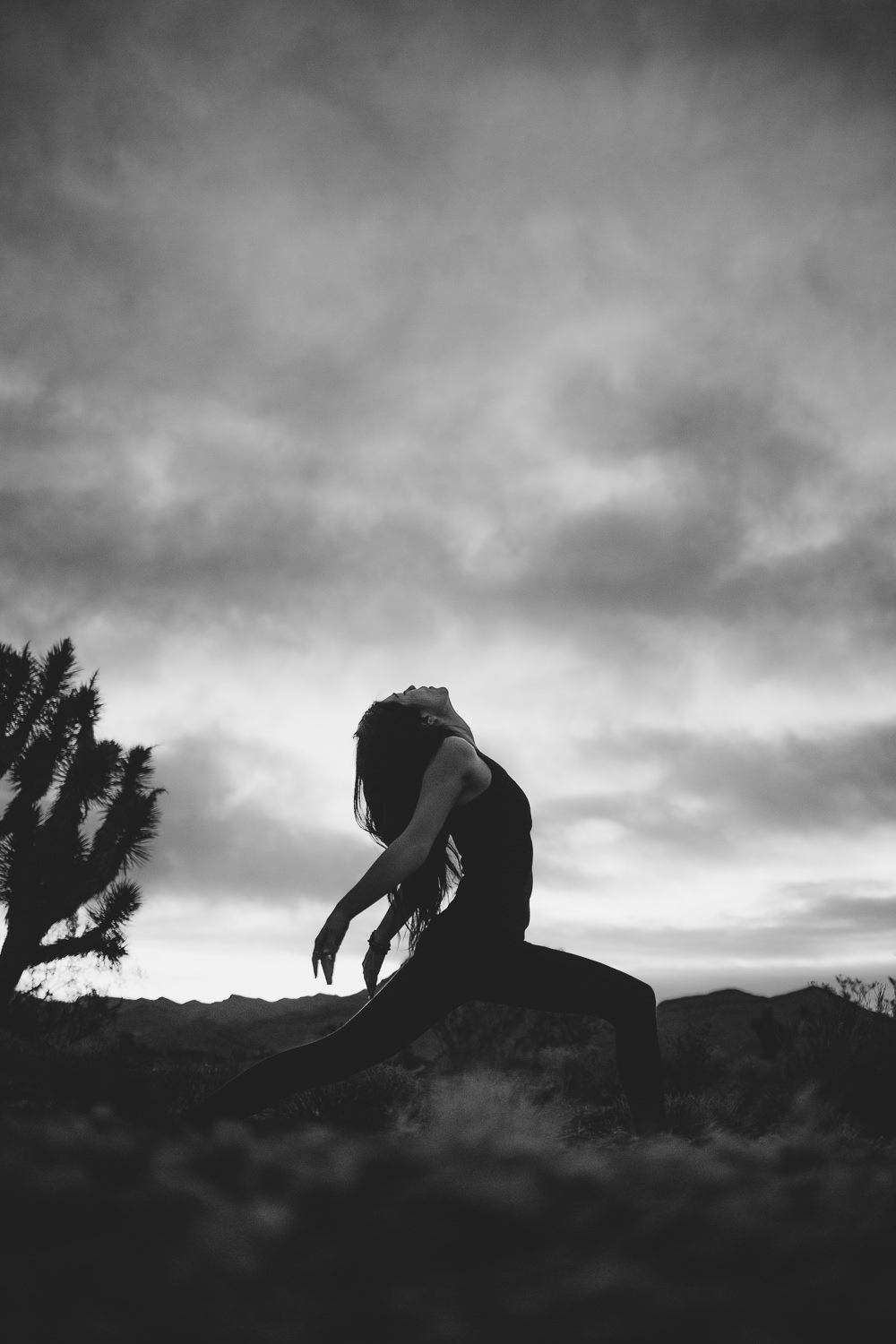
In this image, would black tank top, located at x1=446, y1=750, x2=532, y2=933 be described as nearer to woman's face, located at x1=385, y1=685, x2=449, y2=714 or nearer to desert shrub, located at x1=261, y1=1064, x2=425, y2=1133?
woman's face, located at x1=385, y1=685, x2=449, y2=714

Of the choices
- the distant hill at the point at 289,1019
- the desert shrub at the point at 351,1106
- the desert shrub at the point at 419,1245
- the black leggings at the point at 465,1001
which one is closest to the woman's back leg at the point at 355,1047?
the black leggings at the point at 465,1001

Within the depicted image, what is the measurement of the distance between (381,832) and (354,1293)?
2482 millimetres

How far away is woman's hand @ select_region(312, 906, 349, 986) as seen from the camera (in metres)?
2.33

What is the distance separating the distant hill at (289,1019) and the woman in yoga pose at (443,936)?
38.1 feet

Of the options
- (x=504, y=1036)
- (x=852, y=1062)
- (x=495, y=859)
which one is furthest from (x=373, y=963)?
(x=504, y=1036)

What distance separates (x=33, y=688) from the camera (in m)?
17.6

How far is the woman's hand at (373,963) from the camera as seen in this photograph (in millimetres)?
2799

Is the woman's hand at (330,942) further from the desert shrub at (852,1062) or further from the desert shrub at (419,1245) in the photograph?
the desert shrub at (852,1062)

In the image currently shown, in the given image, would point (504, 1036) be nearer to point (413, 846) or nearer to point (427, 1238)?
point (413, 846)

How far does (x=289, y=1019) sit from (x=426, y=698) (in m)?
23.9

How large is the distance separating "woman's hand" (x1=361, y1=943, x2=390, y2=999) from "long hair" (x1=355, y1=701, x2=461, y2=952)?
11 centimetres

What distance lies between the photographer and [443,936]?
2.50m

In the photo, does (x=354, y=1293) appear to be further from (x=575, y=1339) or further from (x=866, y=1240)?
(x=866, y=1240)

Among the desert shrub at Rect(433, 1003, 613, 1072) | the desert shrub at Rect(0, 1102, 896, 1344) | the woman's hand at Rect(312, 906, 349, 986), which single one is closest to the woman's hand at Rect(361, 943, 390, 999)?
the woman's hand at Rect(312, 906, 349, 986)
